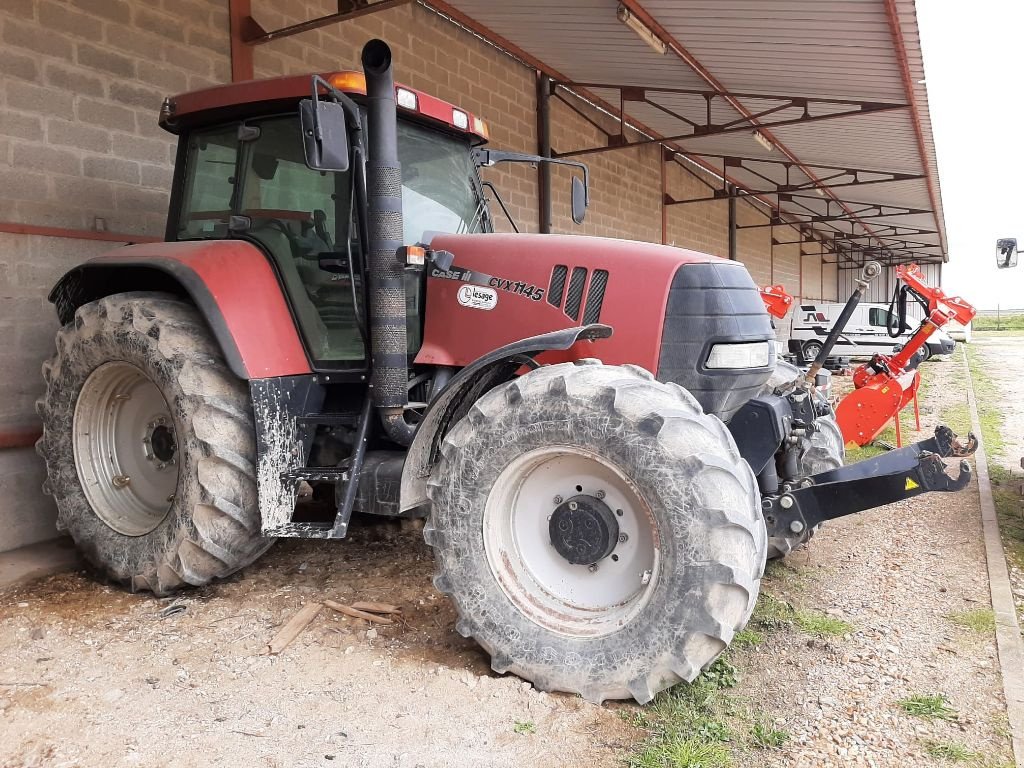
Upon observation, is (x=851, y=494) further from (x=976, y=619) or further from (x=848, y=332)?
(x=848, y=332)

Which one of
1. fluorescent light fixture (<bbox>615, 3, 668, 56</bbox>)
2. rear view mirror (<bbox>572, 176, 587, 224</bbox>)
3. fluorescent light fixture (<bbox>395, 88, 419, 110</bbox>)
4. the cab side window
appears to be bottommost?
the cab side window

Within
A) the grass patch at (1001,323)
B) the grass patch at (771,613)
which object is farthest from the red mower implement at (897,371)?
the grass patch at (1001,323)

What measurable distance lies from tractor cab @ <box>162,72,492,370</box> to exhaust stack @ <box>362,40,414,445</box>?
254mm

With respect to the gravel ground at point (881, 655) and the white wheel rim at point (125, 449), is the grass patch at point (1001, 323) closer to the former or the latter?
the gravel ground at point (881, 655)

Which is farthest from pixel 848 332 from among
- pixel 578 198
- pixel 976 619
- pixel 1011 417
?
pixel 976 619

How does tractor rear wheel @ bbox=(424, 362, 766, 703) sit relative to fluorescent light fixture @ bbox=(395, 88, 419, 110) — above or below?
below

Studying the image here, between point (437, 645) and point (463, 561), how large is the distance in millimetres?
559

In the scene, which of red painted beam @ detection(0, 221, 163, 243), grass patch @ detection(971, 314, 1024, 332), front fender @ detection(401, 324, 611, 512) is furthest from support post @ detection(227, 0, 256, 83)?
grass patch @ detection(971, 314, 1024, 332)

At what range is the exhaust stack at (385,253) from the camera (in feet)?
11.3

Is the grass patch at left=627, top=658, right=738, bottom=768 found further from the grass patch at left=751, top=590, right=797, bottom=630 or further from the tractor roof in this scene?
the tractor roof

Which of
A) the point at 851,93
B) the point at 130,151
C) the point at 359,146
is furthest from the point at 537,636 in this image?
the point at 851,93

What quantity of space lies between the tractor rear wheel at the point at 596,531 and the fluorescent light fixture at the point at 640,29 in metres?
6.27

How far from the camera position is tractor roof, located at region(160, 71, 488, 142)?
3818 mm

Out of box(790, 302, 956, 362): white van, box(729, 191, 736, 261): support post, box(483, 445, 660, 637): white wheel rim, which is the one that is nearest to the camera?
box(483, 445, 660, 637): white wheel rim
